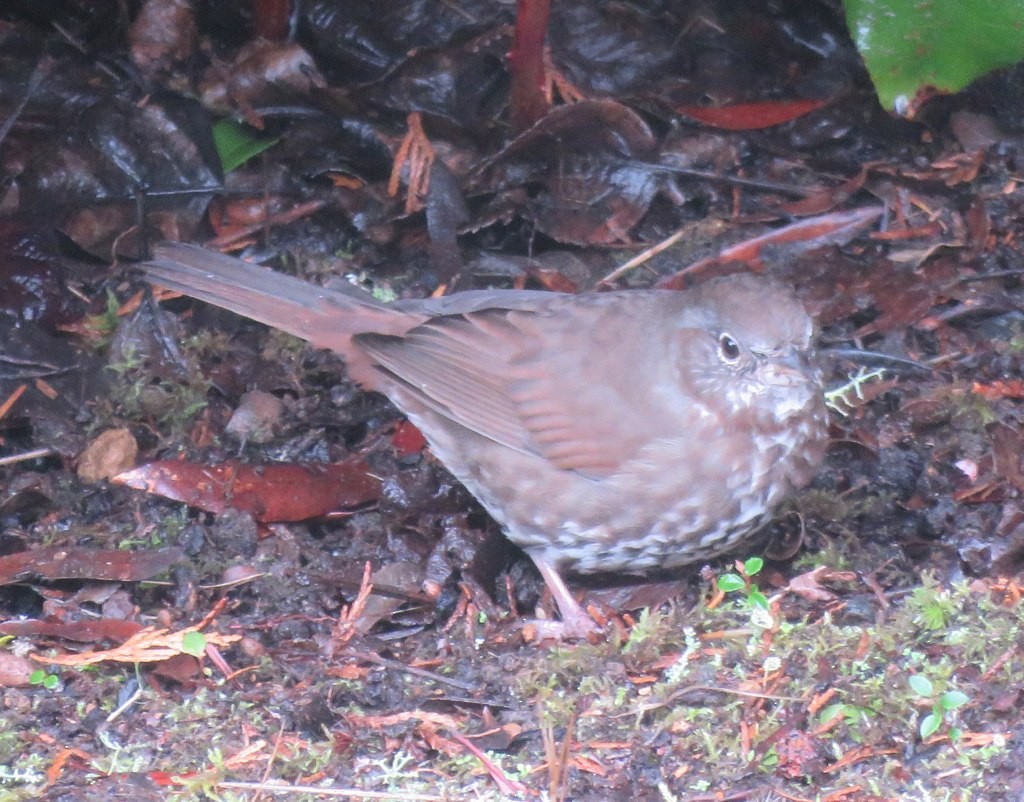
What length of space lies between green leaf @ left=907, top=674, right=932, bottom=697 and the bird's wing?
3.73ft

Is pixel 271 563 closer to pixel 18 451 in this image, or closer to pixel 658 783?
pixel 18 451

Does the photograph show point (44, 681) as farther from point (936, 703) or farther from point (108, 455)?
point (936, 703)

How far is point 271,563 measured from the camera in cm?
376

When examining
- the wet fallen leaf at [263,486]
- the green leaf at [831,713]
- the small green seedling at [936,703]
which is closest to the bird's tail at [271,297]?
the wet fallen leaf at [263,486]

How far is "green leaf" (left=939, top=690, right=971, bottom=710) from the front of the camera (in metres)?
2.73

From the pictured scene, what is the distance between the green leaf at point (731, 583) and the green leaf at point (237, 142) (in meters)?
2.45

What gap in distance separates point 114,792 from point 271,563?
1.09m

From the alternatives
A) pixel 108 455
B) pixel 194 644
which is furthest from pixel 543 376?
pixel 108 455

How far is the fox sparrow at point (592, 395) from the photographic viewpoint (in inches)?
141

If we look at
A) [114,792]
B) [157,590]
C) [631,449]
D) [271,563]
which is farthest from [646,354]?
[114,792]

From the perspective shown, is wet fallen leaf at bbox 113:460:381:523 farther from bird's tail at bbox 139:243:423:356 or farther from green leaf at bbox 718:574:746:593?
green leaf at bbox 718:574:746:593

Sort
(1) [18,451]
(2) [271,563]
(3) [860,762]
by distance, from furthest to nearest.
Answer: (1) [18,451] → (2) [271,563] → (3) [860,762]

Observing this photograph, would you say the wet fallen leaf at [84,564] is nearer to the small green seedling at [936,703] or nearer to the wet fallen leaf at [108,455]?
the wet fallen leaf at [108,455]

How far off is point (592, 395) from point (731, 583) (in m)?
0.75
